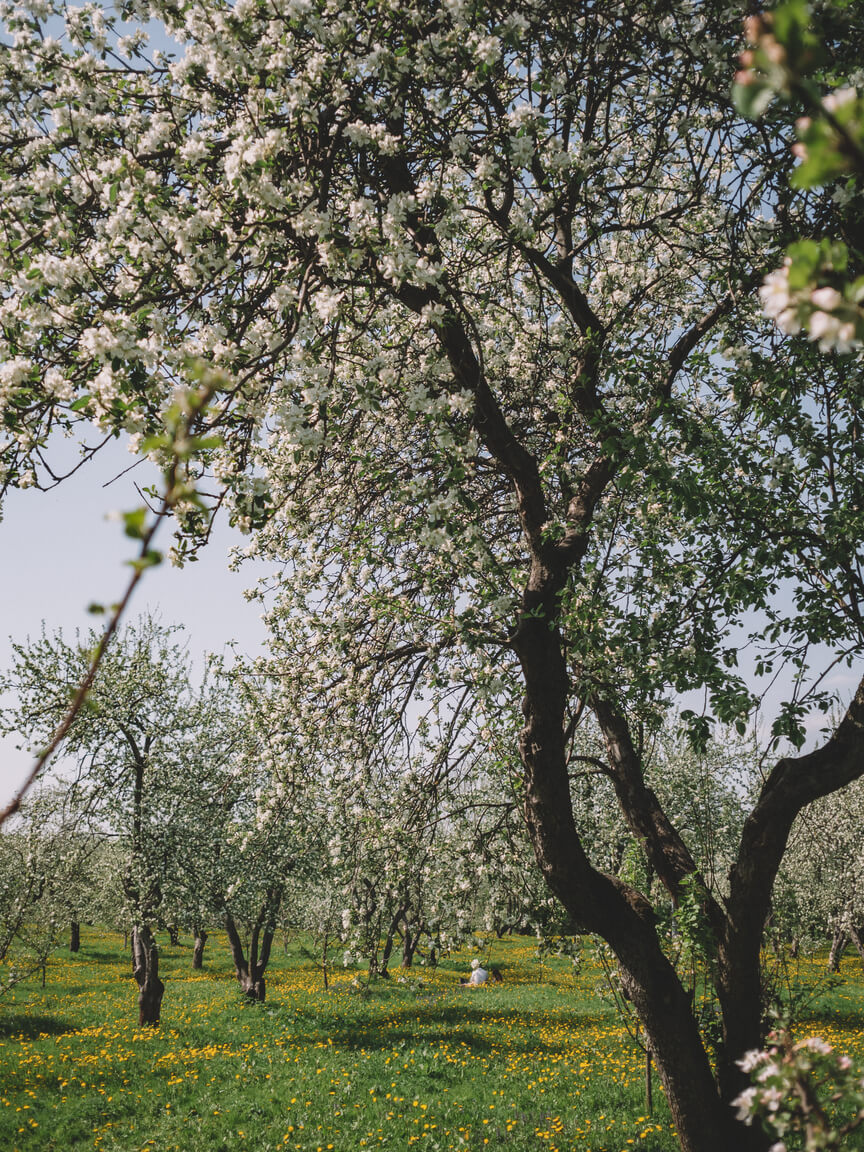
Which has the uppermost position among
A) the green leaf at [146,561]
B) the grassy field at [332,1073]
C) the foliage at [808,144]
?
the foliage at [808,144]

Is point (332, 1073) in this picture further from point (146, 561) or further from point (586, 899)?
point (146, 561)

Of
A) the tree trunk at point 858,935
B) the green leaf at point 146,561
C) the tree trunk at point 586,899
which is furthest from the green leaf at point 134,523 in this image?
the tree trunk at point 858,935

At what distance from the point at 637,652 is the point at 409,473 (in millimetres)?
2818

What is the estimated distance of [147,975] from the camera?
1499cm

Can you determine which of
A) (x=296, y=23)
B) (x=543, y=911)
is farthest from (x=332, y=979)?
(x=296, y=23)

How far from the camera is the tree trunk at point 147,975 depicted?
14945 millimetres

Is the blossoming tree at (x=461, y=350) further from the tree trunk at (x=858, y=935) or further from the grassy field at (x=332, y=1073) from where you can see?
the tree trunk at (x=858, y=935)

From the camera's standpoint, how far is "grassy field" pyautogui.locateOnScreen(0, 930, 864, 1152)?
8.90m

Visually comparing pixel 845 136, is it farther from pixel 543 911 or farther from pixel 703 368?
pixel 543 911

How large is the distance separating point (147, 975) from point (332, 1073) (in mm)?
5757

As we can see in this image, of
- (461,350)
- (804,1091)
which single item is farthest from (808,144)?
(461,350)

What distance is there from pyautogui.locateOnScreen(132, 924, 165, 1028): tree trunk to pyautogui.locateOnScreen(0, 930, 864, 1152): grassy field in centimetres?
55

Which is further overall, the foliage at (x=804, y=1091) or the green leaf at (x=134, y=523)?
the foliage at (x=804, y=1091)

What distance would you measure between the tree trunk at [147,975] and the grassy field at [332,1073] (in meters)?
0.55
